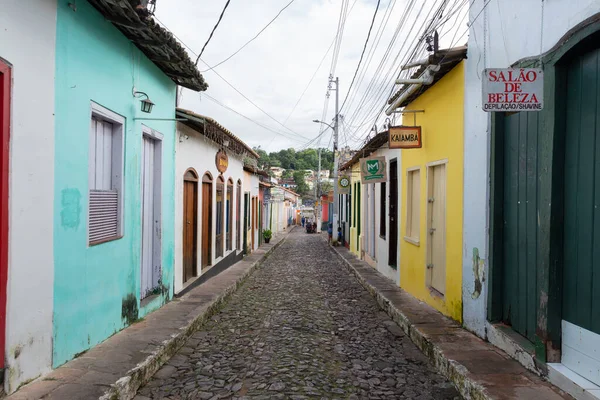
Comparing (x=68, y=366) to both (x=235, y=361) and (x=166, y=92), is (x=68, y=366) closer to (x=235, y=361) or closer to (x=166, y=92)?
(x=235, y=361)

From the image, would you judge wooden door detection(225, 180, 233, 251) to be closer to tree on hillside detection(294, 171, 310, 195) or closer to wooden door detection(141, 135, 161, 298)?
wooden door detection(141, 135, 161, 298)

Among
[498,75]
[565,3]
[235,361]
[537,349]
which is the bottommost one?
[235,361]

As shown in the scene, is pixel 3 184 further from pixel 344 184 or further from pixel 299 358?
pixel 344 184

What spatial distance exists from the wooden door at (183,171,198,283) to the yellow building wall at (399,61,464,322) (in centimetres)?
433

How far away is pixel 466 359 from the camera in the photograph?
472 cm

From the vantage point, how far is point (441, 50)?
6215mm

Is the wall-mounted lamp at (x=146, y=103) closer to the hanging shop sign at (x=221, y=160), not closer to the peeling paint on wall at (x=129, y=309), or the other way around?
the peeling paint on wall at (x=129, y=309)

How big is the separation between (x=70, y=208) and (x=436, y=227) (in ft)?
18.2

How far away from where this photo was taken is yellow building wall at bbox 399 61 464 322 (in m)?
6.41

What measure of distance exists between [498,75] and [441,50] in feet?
7.77

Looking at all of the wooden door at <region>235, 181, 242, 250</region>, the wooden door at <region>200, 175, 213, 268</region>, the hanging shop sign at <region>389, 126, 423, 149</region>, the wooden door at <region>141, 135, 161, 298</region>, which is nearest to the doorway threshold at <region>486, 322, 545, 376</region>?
the hanging shop sign at <region>389, 126, 423, 149</region>

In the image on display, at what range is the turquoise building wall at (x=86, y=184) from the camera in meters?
4.20

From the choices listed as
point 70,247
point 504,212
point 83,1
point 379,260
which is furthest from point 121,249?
point 379,260

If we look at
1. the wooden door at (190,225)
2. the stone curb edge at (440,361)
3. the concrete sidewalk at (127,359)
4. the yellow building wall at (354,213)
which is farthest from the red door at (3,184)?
the yellow building wall at (354,213)
